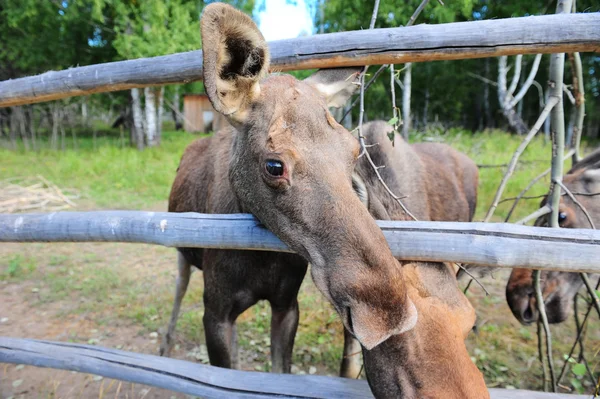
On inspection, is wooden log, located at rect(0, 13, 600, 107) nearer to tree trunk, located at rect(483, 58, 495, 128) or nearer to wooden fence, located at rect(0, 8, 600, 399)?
wooden fence, located at rect(0, 8, 600, 399)

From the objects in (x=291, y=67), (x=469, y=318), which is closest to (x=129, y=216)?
(x=291, y=67)

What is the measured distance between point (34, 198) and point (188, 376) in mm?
7530

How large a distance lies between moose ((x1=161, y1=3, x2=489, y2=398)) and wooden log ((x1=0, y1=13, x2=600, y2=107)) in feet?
0.61

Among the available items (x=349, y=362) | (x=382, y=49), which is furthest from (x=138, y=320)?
(x=382, y=49)

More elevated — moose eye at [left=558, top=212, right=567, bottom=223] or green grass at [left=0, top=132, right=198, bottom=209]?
moose eye at [left=558, top=212, right=567, bottom=223]

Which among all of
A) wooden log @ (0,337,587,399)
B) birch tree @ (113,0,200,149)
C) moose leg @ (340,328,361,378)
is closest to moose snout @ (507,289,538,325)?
wooden log @ (0,337,587,399)

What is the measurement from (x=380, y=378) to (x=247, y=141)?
48.7 inches

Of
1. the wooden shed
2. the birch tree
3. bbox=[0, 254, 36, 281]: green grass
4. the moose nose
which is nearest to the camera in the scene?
the moose nose

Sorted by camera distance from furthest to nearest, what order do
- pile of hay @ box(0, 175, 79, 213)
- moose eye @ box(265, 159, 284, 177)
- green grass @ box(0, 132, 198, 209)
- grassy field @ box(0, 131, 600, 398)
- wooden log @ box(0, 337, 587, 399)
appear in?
1. green grass @ box(0, 132, 198, 209)
2. pile of hay @ box(0, 175, 79, 213)
3. grassy field @ box(0, 131, 600, 398)
4. wooden log @ box(0, 337, 587, 399)
5. moose eye @ box(265, 159, 284, 177)

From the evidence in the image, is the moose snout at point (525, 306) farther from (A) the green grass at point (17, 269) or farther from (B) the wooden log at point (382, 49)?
(A) the green grass at point (17, 269)

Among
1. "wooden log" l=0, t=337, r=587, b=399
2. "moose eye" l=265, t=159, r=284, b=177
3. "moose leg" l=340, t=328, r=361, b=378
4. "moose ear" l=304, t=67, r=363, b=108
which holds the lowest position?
"moose leg" l=340, t=328, r=361, b=378

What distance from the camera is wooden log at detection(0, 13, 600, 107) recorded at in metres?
1.64

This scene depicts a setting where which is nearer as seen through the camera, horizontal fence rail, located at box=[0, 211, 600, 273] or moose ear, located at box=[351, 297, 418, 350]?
moose ear, located at box=[351, 297, 418, 350]

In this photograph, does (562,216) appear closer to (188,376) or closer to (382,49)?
(382,49)
